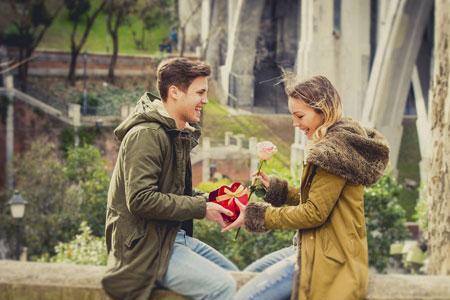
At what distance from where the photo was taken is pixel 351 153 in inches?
90.1

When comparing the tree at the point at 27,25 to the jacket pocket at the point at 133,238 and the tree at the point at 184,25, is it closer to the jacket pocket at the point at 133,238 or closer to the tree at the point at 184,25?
the tree at the point at 184,25

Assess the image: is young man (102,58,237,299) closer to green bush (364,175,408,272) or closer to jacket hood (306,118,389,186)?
jacket hood (306,118,389,186)

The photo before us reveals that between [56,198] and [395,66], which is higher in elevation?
[395,66]

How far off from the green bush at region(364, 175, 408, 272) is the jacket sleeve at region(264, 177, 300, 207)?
7393mm

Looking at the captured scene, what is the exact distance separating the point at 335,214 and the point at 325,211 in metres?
0.05

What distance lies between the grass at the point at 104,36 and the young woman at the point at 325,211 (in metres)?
17.0

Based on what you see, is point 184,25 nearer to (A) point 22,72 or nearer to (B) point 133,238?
(A) point 22,72

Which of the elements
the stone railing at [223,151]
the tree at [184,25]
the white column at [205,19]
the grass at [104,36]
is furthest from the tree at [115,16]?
the stone railing at [223,151]

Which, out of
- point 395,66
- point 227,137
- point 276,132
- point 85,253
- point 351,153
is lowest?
point 85,253

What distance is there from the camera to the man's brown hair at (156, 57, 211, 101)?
7.86 ft

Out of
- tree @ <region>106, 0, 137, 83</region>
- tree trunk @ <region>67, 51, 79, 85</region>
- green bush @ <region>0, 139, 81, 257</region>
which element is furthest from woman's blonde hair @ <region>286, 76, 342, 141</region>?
tree trunk @ <region>67, 51, 79, 85</region>

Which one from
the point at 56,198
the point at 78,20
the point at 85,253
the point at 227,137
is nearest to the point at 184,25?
the point at 78,20

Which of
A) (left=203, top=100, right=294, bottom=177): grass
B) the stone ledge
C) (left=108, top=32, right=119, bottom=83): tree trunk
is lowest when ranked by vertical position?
(left=203, top=100, right=294, bottom=177): grass

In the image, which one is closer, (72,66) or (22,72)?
(22,72)
